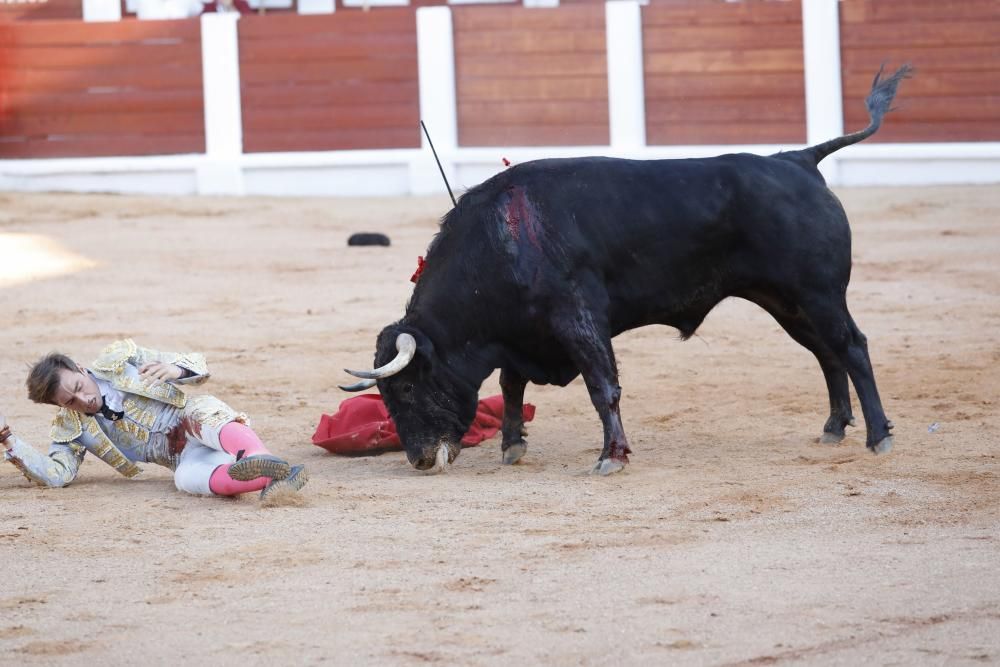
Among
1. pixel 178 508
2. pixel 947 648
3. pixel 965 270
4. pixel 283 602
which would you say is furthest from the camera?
pixel 965 270

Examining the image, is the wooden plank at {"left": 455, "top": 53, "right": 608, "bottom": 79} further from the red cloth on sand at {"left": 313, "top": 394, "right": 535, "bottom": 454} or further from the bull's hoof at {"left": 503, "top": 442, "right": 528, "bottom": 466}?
the bull's hoof at {"left": 503, "top": 442, "right": 528, "bottom": 466}

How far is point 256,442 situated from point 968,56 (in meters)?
8.81

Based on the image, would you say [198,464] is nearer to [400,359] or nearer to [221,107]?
[400,359]

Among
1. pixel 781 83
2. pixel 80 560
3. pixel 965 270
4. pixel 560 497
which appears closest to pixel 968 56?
pixel 781 83

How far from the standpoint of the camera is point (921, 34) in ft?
38.7

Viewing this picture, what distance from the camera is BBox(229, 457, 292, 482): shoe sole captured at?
406cm

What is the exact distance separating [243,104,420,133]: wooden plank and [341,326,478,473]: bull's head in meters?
7.78

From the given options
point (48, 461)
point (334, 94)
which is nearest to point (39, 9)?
point (334, 94)

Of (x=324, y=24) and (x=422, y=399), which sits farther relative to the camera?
(x=324, y=24)

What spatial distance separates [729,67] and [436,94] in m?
2.23

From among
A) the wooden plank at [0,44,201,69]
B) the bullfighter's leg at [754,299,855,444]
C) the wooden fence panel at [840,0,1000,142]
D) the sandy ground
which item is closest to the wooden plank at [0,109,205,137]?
the wooden plank at [0,44,201,69]

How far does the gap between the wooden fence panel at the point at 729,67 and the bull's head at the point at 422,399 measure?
25.2ft

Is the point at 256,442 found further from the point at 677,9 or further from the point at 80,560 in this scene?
the point at 677,9

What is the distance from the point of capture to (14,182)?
12219 mm
